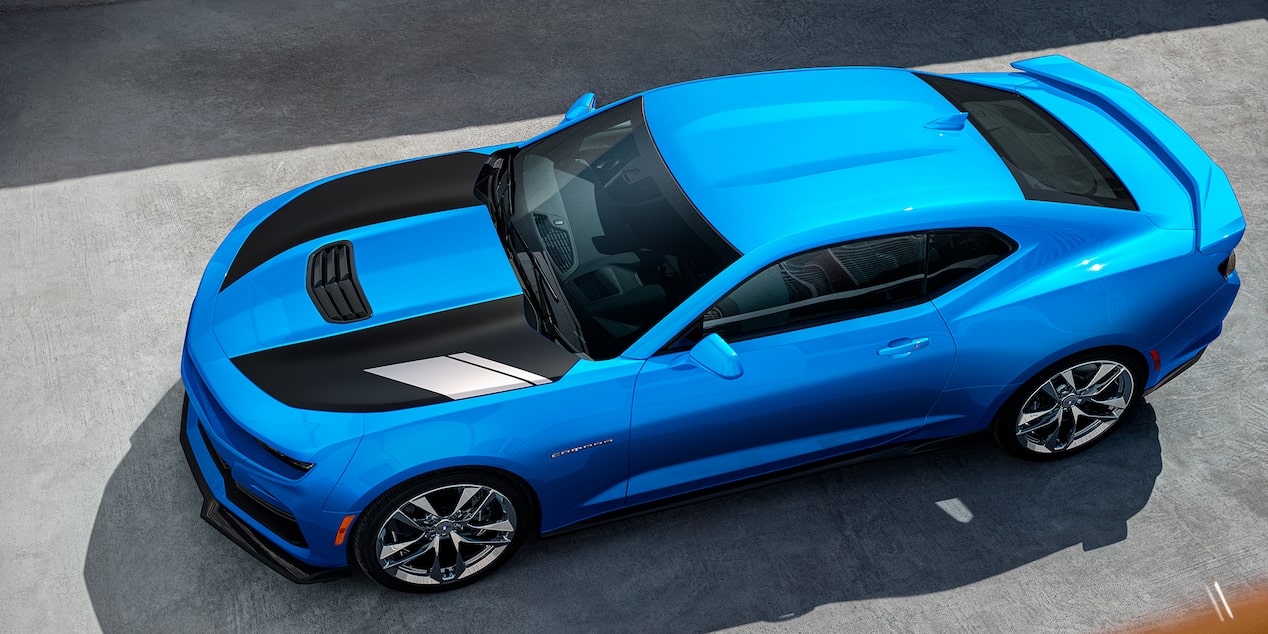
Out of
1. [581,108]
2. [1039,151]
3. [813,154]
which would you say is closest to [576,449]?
[813,154]

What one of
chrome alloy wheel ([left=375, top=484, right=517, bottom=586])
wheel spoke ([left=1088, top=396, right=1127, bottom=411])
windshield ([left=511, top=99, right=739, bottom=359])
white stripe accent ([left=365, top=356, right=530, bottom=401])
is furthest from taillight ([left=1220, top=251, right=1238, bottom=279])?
chrome alloy wheel ([left=375, top=484, right=517, bottom=586])

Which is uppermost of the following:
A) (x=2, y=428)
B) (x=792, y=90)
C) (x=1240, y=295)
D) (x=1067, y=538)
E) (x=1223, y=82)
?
(x=792, y=90)

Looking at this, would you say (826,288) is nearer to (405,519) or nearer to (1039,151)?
(1039,151)

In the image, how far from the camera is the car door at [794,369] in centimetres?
391

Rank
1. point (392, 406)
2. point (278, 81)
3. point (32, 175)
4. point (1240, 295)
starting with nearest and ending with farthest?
point (392, 406) < point (1240, 295) < point (32, 175) < point (278, 81)

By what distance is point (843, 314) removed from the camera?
4035 millimetres

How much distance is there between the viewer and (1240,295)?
18.5 feet

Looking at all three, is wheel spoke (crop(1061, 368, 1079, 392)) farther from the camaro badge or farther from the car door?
the camaro badge

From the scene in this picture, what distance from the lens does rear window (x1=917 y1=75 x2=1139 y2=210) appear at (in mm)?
4293

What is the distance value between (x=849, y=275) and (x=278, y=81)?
4.91 metres

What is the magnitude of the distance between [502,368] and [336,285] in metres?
→ 0.88

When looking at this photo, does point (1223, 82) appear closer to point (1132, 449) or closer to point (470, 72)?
point (1132, 449)

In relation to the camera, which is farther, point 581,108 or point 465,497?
point 581,108

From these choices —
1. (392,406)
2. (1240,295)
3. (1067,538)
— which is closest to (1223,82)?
A: (1240,295)
